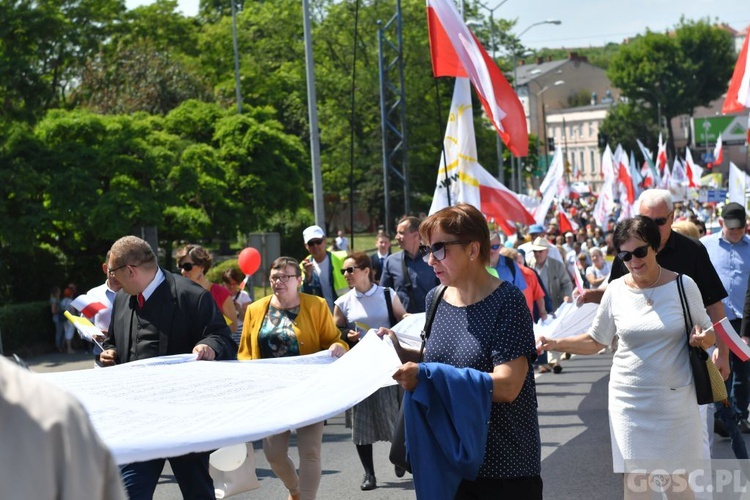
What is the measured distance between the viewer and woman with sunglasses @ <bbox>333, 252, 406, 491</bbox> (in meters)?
8.35

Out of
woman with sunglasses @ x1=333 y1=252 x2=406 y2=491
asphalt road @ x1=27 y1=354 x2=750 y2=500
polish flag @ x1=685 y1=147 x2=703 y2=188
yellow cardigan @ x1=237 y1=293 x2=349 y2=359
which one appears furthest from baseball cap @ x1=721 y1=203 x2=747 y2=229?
polish flag @ x1=685 y1=147 x2=703 y2=188

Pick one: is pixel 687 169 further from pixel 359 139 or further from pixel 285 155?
pixel 285 155

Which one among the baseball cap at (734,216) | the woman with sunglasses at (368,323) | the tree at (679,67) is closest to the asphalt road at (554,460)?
the woman with sunglasses at (368,323)

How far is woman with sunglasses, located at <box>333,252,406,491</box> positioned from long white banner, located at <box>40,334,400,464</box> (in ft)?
8.39

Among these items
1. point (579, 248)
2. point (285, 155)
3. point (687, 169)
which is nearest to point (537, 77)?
point (687, 169)

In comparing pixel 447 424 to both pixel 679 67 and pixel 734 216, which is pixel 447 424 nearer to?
pixel 734 216

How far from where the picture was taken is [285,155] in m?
36.3

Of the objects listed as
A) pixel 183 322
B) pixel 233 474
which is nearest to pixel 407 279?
pixel 233 474

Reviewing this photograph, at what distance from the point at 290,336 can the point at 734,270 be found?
409 cm

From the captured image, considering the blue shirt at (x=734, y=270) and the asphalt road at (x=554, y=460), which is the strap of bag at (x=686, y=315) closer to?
the asphalt road at (x=554, y=460)

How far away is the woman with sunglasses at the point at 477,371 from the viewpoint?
14.0 ft

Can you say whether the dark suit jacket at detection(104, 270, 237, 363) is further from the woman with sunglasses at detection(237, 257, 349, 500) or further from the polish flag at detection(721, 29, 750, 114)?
the polish flag at detection(721, 29, 750, 114)

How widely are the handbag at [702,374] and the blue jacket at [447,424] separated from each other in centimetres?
176

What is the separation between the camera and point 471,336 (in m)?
4.42
